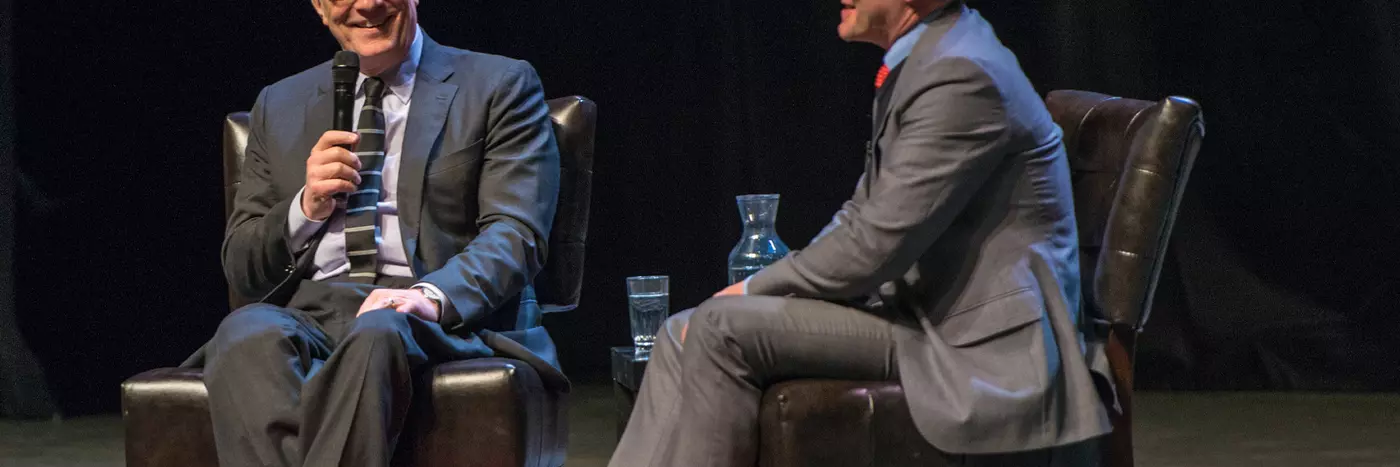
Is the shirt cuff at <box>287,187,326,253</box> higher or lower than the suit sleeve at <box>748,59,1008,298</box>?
lower

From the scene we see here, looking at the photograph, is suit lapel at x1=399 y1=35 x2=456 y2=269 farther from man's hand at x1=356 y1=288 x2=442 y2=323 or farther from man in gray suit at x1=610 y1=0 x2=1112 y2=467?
man in gray suit at x1=610 y1=0 x2=1112 y2=467

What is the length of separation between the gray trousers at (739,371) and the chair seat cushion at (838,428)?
0.10 ft

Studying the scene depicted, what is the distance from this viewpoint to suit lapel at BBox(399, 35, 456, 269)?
8.04ft

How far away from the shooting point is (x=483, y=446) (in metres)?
2.16

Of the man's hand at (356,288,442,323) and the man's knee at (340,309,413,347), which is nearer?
the man's knee at (340,309,413,347)

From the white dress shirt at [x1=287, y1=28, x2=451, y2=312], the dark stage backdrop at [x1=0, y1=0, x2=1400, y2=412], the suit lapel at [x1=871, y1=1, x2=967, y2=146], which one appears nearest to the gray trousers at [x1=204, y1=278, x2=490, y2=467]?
the white dress shirt at [x1=287, y1=28, x2=451, y2=312]

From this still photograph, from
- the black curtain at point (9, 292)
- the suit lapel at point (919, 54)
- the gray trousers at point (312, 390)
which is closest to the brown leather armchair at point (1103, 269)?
the suit lapel at point (919, 54)

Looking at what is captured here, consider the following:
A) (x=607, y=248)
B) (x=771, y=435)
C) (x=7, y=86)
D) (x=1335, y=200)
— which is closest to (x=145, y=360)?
(x=7, y=86)

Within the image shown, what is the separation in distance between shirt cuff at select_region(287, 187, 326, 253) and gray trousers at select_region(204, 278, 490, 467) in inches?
8.4

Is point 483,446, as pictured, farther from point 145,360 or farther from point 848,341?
point 145,360

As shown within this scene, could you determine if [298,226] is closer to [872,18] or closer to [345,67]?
[345,67]

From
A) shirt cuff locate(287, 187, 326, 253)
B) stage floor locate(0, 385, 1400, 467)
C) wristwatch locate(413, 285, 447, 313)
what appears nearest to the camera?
wristwatch locate(413, 285, 447, 313)

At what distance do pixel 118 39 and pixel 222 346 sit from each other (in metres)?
2.27

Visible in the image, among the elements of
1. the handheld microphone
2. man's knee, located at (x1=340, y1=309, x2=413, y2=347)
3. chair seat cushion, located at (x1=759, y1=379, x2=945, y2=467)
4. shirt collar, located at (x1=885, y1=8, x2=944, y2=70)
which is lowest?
chair seat cushion, located at (x1=759, y1=379, x2=945, y2=467)
